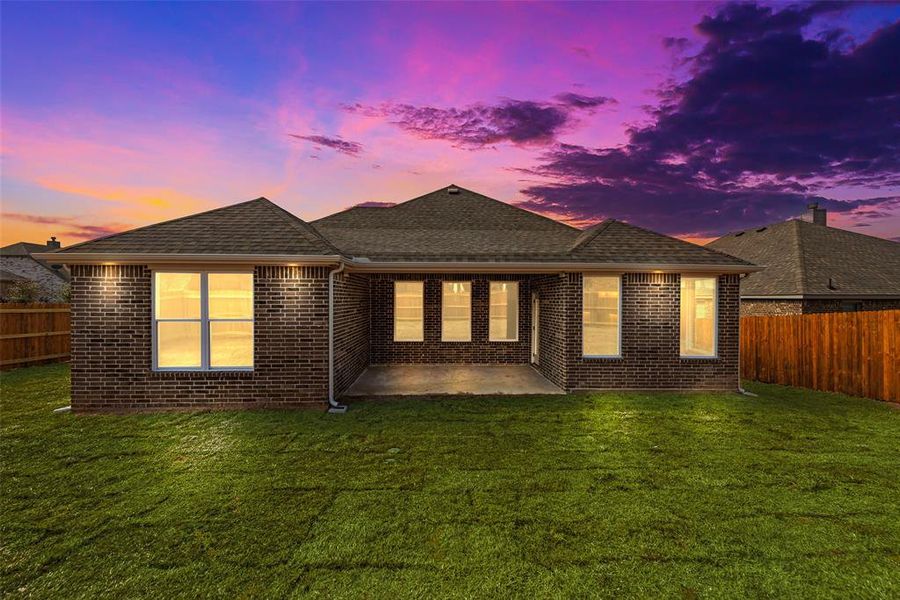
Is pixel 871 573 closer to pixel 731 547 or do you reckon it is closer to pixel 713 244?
pixel 731 547

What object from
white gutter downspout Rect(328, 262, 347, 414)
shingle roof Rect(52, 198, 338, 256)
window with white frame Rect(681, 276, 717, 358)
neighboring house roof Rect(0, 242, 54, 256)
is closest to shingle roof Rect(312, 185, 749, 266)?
window with white frame Rect(681, 276, 717, 358)

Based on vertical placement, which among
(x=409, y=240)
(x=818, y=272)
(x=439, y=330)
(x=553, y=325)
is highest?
(x=409, y=240)

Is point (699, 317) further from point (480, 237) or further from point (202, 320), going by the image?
point (202, 320)

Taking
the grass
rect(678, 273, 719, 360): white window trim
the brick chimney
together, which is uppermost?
the brick chimney

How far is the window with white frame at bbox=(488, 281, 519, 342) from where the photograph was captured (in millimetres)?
12602

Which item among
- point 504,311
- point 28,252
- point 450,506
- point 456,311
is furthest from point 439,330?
point 28,252

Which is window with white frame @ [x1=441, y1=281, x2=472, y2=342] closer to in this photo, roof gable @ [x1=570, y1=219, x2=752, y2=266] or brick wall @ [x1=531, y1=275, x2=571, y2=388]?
brick wall @ [x1=531, y1=275, x2=571, y2=388]

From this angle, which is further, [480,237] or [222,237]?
[480,237]

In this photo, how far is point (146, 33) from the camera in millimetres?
10727

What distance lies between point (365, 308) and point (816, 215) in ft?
78.5

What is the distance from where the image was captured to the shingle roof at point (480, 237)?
30.0ft

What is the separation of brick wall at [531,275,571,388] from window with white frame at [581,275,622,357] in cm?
44

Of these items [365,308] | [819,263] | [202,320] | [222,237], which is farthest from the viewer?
[819,263]

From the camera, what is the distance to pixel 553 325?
9992 mm
